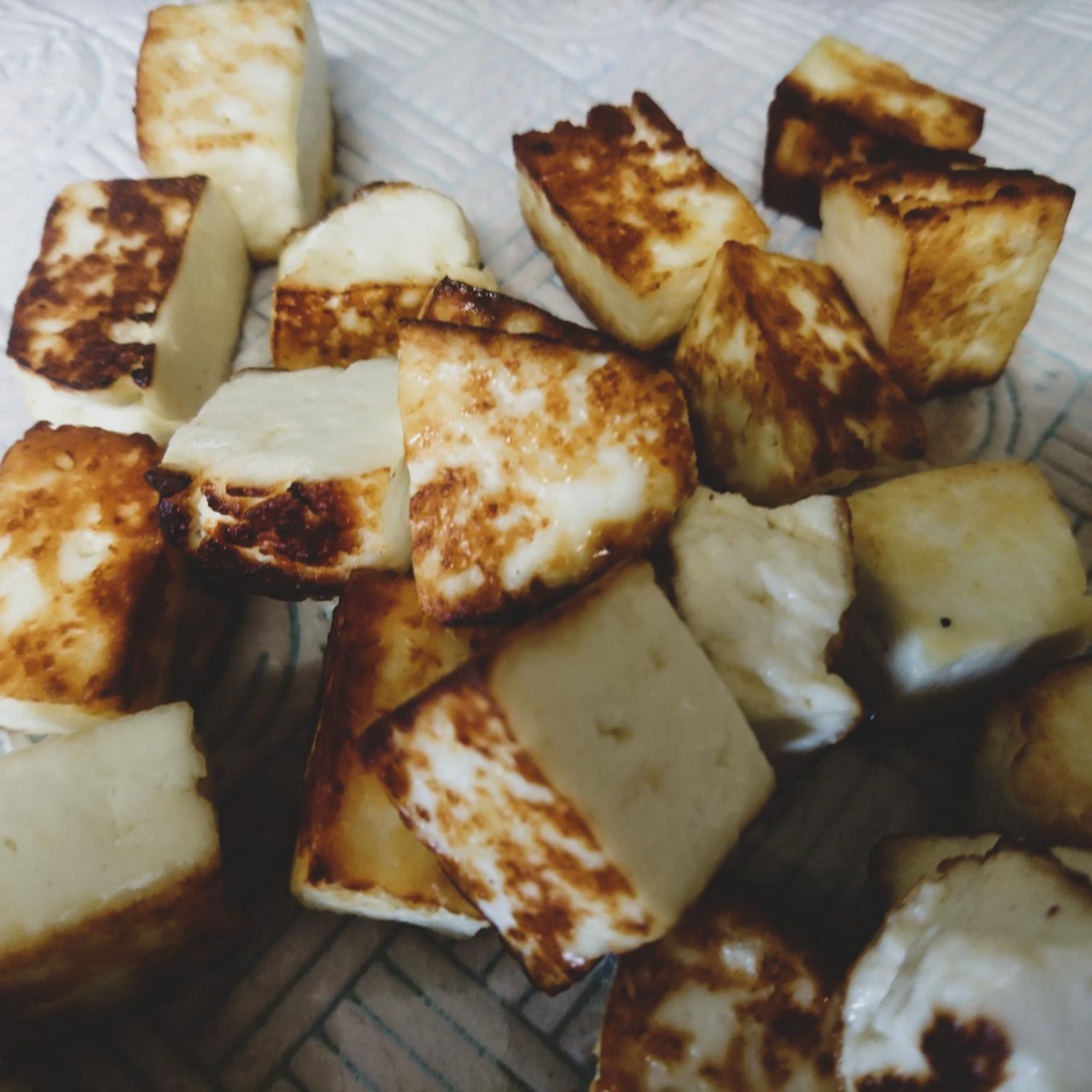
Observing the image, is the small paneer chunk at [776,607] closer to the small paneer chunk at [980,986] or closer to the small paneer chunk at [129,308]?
the small paneer chunk at [980,986]

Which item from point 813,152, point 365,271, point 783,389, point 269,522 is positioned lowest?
point 269,522

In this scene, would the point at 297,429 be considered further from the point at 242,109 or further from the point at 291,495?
the point at 242,109

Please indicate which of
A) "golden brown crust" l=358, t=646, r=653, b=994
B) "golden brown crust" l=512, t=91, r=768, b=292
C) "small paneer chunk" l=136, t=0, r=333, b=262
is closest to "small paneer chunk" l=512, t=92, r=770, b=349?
"golden brown crust" l=512, t=91, r=768, b=292

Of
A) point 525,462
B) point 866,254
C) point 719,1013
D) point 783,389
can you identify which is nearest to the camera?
point 719,1013

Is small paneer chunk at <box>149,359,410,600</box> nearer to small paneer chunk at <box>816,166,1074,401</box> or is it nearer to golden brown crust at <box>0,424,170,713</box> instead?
golden brown crust at <box>0,424,170,713</box>

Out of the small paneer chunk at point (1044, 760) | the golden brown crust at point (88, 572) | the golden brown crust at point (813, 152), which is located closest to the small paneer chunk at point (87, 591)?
the golden brown crust at point (88, 572)

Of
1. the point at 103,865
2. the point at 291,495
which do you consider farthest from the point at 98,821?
the point at 291,495

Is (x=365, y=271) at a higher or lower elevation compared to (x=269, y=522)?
higher
